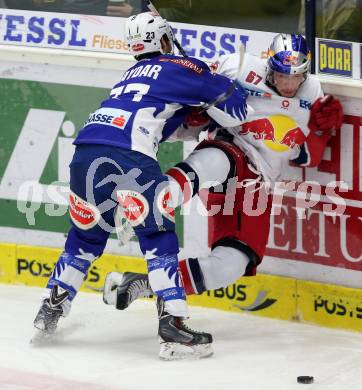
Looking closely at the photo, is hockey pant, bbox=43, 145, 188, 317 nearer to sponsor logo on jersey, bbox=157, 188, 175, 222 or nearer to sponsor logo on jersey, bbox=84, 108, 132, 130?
sponsor logo on jersey, bbox=157, 188, 175, 222

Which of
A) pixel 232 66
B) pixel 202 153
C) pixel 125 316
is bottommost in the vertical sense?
pixel 125 316

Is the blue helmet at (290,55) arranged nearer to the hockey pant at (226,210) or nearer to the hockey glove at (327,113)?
the hockey glove at (327,113)

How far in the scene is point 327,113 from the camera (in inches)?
231

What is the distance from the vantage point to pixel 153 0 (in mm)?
6672

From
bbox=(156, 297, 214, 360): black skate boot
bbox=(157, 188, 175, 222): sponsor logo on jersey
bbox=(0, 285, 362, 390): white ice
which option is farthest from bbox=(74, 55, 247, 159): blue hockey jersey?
bbox=(0, 285, 362, 390): white ice

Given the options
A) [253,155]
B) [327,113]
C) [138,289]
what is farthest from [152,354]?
[327,113]

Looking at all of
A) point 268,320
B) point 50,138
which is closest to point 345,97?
point 268,320

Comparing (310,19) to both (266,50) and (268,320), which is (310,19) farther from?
(268,320)

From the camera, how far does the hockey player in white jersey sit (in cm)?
580

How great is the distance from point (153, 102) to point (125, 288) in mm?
796

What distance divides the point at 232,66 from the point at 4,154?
1.47 m

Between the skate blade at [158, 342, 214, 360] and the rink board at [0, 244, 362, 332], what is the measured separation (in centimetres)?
69

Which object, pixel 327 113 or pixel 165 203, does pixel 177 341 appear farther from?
pixel 327 113

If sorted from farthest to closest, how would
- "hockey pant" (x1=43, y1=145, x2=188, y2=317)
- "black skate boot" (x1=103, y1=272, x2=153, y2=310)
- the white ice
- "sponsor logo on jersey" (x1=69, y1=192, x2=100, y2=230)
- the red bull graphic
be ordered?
the red bull graphic, "black skate boot" (x1=103, y1=272, x2=153, y2=310), "sponsor logo on jersey" (x1=69, y1=192, x2=100, y2=230), "hockey pant" (x1=43, y1=145, x2=188, y2=317), the white ice
